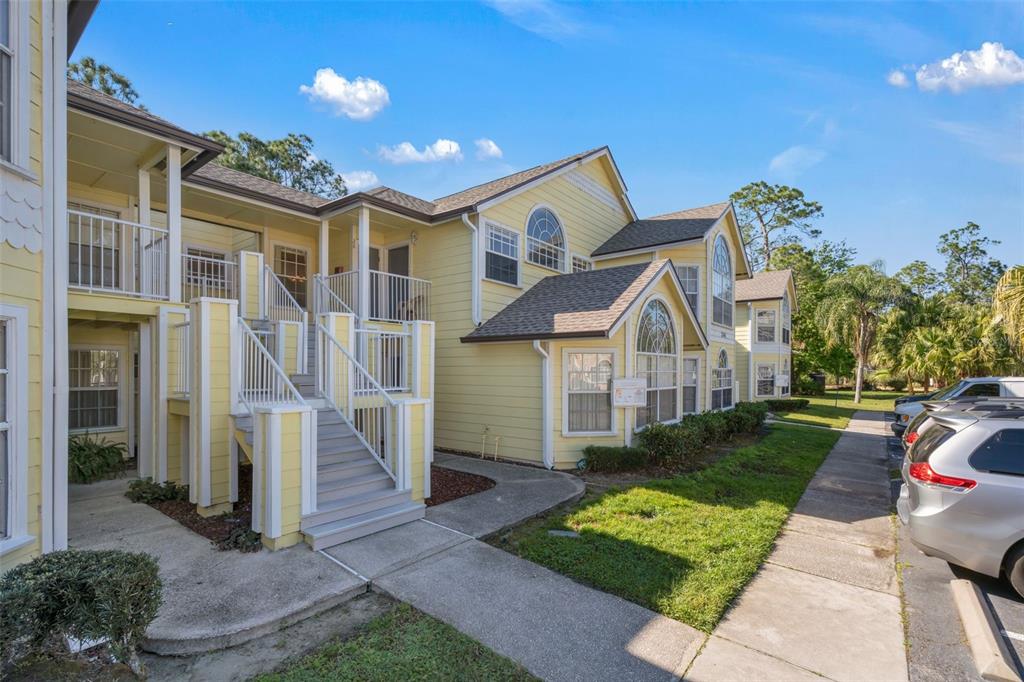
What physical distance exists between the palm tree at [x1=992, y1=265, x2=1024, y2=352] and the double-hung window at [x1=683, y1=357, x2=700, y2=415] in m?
8.01

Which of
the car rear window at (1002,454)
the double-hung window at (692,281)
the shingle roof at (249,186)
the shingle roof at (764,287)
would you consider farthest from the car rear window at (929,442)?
the shingle roof at (764,287)

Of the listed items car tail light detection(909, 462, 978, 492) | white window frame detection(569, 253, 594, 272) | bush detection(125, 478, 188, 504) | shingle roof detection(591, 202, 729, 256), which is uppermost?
shingle roof detection(591, 202, 729, 256)

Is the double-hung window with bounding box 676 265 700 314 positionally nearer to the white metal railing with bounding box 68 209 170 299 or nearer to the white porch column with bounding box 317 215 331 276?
the white porch column with bounding box 317 215 331 276

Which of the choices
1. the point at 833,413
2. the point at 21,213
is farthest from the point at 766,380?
the point at 21,213

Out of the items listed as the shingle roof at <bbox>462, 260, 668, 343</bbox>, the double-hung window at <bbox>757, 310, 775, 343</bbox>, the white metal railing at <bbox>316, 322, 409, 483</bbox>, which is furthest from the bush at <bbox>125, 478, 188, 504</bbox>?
the double-hung window at <bbox>757, 310, 775, 343</bbox>

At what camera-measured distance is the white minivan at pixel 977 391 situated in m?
10.6

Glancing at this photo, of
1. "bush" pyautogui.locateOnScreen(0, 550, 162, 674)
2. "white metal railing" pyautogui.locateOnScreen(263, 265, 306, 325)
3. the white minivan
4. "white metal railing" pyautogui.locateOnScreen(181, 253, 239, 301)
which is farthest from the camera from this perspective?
the white minivan

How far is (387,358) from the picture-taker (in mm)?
9133

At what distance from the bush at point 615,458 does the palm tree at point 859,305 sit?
23693 mm

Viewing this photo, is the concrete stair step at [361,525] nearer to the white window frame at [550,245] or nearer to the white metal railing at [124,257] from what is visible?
the white metal railing at [124,257]

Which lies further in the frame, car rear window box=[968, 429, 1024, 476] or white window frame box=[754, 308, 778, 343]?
white window frame box=[754, 308, 778, 343]

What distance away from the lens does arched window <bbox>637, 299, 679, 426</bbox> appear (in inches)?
422

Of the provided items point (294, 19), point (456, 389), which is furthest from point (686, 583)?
point (294, 19)

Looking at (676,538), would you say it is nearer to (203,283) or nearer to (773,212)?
(203,283)
